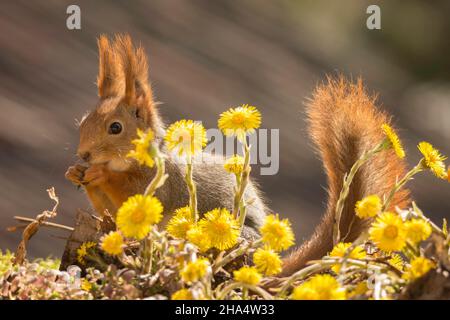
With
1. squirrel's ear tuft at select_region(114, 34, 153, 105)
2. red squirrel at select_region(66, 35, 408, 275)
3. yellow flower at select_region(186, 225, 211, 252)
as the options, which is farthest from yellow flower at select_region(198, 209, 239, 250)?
squirrel's ear tuft at select_region(114, 34, 153, 105)

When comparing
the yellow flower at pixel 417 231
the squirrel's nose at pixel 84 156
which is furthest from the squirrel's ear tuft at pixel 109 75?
the yellow flower at pixel 417 231

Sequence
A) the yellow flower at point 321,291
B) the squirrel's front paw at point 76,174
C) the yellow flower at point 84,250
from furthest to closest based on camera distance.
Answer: the squirrel's front paw at point 76,174, the yellow flower at point 84,250, the yellow flower at point 321,291

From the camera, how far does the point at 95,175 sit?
1561 millimetres

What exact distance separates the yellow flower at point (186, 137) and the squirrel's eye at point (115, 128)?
0.76 m

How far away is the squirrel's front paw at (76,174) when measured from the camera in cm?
149

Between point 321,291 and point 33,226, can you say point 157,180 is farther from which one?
point 33,226

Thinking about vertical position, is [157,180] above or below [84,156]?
below

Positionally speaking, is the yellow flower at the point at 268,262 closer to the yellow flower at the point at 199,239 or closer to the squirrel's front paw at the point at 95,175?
the yellow flower at the point at 199,239

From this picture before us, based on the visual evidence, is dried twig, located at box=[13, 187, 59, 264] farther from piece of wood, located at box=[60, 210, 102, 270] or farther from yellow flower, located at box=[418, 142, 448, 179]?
yellow flower, located at box=[418, 142, 448, 179]

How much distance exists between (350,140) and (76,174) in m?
0.60

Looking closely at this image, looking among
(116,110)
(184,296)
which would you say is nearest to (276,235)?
(184,296)

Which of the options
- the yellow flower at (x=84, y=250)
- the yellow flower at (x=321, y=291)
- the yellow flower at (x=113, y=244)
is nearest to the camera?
the yellow flower at (x=321, y=291)
